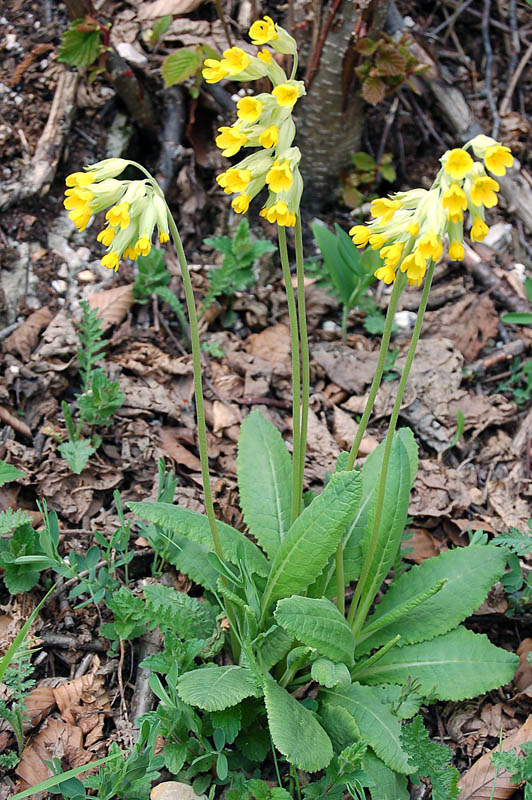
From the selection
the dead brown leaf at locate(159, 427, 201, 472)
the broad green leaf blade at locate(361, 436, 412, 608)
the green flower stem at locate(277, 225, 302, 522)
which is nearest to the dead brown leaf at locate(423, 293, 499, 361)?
the broad green leaf blade at locate(361, 436, 412, 608)

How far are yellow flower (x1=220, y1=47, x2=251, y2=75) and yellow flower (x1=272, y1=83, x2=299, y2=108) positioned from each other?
13 cm

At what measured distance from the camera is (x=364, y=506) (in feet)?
9.76

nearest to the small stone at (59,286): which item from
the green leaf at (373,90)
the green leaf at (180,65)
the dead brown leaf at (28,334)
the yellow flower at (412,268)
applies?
the dead brown leaf at (28,334)

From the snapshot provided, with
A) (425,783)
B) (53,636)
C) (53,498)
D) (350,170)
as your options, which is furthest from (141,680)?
(350,170)

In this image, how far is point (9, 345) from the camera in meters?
3.61

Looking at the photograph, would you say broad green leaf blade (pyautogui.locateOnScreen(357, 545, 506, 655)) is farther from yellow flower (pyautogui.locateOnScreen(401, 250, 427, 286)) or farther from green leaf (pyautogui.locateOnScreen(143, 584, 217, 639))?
yellow flower (pyautogui.locateOnScreen(401, 250, 427, 286))

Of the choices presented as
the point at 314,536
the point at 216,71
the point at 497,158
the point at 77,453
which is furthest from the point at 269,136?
the point at 77,453

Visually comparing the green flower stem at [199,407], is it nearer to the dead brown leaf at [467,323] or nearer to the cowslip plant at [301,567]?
the cowslip plant at [301,567]

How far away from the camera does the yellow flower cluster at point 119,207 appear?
1.99 m

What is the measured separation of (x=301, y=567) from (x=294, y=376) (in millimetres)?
647

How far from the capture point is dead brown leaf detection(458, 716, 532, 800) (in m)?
2.50

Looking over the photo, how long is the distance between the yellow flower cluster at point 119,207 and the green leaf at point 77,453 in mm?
1246

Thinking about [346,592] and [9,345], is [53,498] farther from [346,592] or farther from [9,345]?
[346,592]

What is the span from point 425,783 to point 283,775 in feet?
1.66
